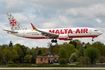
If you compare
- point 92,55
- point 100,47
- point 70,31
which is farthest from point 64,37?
point 100,47

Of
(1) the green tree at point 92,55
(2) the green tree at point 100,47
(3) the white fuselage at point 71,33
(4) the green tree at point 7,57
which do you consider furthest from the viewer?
(2) the green tree at point 100,47

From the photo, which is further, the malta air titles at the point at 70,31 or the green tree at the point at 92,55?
the green tree at the point at 92,55

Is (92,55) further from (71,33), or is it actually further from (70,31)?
(71,33)

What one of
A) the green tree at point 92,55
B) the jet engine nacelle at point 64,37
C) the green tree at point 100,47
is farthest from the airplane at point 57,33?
the green tree at point 100,47

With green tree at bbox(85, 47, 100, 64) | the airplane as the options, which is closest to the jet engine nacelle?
the airplane

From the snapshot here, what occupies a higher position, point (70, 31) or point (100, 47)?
point (100, 47)

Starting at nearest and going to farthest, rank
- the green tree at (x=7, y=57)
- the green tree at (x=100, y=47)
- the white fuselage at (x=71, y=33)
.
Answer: the white fuselage at (x=71, y=33) → the green tree at (x=7, y=57) → the green tree at (x=100, y=47)

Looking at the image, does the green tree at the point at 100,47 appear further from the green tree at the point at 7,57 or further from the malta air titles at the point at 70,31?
the malta air titles at the point at 70,31

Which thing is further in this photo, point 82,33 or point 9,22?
point 9,22

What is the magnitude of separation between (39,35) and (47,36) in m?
2.86

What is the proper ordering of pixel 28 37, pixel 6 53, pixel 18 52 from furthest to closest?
pixel 18 52, pixel 6 53, pixel 28 37

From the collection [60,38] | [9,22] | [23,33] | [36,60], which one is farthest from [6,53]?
[60,38]

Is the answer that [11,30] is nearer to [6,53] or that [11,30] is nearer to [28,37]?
[28,37]

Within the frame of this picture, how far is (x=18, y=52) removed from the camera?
189000 millimetres
